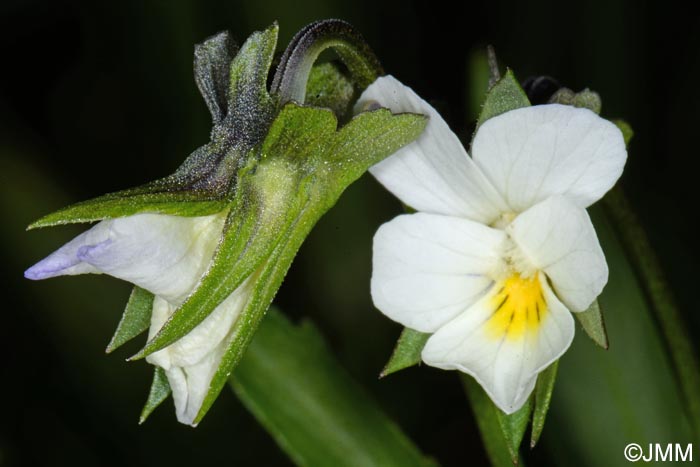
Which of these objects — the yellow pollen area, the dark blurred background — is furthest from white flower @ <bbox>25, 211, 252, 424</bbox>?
the dark blurred background

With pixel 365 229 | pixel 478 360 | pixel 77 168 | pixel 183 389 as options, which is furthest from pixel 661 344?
pixel 77 168

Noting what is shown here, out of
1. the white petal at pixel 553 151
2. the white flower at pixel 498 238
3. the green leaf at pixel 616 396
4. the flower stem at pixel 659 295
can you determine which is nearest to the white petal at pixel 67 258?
the white flower at pixel 498 238

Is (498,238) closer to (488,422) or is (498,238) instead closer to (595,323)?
(595,323)

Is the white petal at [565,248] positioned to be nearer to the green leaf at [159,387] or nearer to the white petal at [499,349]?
the white petal at [499,349]

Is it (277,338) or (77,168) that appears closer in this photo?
(277,338)

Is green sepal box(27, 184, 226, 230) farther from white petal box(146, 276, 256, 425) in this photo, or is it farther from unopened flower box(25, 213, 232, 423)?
white petal box(146, 276, 256, 425)

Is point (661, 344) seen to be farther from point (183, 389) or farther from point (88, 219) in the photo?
point (88, 219)
